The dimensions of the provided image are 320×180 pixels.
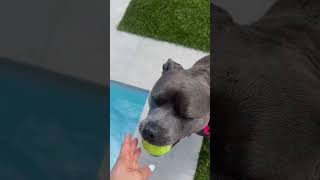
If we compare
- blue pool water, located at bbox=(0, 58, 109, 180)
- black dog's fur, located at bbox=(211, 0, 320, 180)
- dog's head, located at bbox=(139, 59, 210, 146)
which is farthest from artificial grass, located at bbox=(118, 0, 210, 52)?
black dog's fur, located at bbox=(211, 0, 320, 180)

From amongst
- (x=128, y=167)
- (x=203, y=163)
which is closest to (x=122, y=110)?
(x=203, y=163)

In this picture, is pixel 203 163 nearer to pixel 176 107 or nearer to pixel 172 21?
pixel 172 21

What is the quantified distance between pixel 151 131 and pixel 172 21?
1.75m

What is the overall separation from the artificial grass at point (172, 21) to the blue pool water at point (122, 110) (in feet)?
1.58

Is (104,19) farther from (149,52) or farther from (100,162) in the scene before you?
(100,162)

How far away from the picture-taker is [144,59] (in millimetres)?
3254

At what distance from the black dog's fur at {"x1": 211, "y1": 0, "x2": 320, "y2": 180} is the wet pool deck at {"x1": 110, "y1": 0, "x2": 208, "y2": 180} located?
158 centimetres

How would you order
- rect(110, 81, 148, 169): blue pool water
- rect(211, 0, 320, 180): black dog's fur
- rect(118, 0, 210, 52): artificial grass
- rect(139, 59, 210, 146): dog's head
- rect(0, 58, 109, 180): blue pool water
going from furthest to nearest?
rect(118, 0, 210, 52): artificial grass < rect(110, 81, 148, 169): blue pool water < rect(0, 58, 109, 180): blue pool water < rect(139, 59, 210, 146): dog's head < rect(211, 0, 320, 180): black dog's fur

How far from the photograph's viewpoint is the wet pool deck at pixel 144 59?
2.94m

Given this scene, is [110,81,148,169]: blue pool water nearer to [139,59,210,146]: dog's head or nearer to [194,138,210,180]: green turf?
[194,138,210,180]: green turf

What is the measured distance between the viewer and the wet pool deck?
116 inches

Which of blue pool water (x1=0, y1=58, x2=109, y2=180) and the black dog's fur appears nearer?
the black dog's fur

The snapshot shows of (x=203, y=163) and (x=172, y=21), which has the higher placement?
(x=172, y=21)

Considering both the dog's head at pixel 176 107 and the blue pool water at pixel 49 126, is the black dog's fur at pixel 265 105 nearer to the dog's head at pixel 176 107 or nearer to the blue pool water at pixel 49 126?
the dog's head at pixel 176 107
